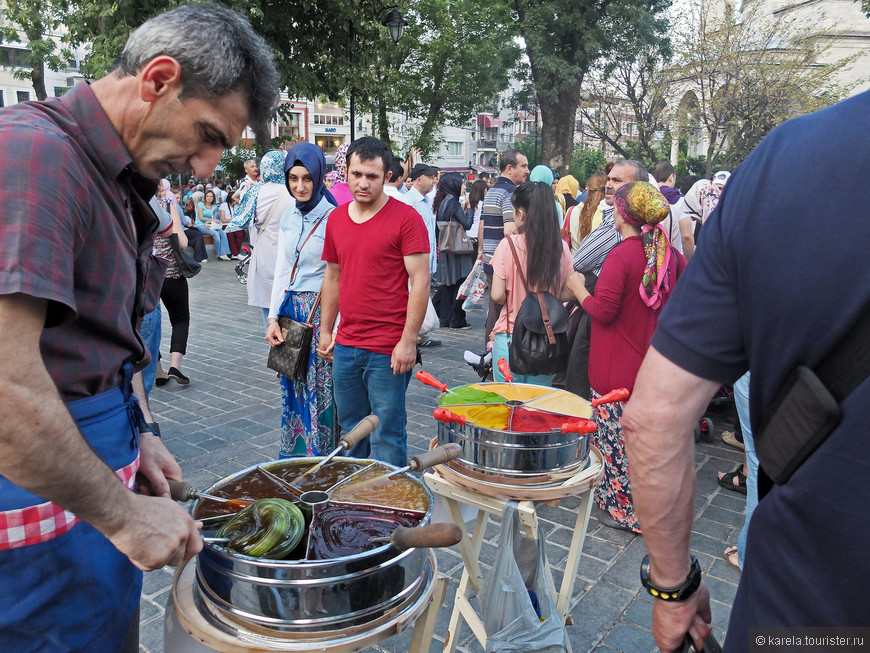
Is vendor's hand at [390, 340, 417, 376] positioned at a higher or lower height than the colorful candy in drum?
lower

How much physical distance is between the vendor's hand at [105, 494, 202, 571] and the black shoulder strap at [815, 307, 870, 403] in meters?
1.28

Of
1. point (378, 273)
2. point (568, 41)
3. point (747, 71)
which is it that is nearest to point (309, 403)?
point (378, 273)

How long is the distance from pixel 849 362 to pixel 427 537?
917 mm

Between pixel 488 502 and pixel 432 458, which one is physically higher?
pixel 432 458

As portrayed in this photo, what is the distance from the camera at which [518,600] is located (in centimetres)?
237

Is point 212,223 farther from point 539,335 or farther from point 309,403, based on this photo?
point 539,335

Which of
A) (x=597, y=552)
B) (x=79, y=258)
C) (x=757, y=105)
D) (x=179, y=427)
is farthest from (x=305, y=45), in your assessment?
(x=757, y=105)

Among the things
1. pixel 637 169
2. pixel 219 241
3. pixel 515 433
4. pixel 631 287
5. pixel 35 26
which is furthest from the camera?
pixel 35 26

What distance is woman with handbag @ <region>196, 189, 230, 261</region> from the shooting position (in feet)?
50.3

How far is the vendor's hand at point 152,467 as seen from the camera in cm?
174

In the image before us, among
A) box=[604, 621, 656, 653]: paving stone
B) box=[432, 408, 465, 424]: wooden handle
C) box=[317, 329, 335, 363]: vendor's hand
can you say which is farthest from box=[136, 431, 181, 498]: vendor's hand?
box=[317, 329, 335, 363]: vendor's hand

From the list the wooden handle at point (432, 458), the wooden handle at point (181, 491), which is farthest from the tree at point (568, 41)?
the wooden handle at point (181, 491)

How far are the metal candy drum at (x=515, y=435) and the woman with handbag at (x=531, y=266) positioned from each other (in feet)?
4.94

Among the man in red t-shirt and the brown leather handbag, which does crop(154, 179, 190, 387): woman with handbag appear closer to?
the brown leather handbag
